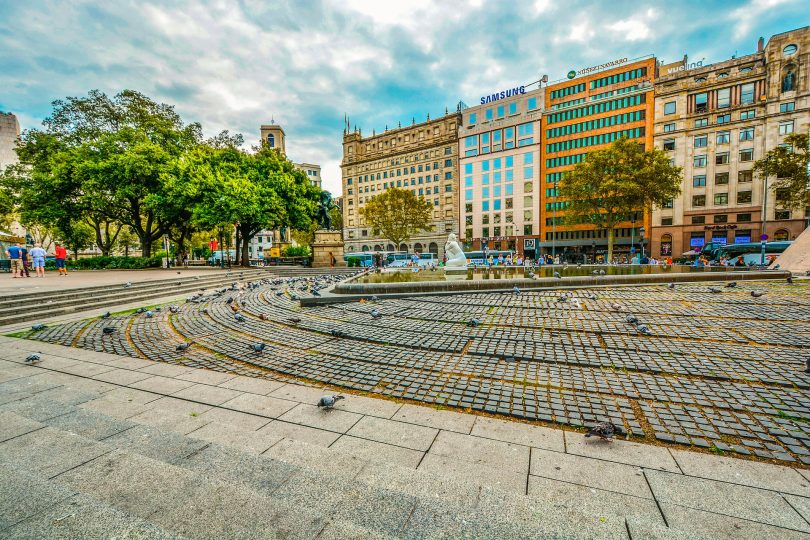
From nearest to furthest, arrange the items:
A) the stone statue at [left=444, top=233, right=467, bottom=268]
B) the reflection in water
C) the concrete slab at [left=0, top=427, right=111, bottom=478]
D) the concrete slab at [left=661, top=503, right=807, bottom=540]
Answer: the concrete slab at [left=661, top=503, right=807, bottom=540], the concrete slab at [left=0, top=427, right=111, bottom=478], the reflection in water, the stone statue at [left=444, top=233, right=467, bottom=268]

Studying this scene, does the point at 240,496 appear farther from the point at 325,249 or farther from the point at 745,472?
the point at 325,249

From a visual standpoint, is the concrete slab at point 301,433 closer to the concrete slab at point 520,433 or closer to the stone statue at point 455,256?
the concrete slab at point 520,433

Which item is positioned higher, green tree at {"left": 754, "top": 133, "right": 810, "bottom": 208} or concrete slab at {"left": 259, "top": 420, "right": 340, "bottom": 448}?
green tree at {"left": 754, "top": 133, "right": 810, "bottom": 208}

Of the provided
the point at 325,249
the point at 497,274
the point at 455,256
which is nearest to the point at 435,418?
the point at 497,274

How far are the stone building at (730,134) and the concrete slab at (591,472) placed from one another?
5387 centimetres

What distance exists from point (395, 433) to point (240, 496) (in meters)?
1.48

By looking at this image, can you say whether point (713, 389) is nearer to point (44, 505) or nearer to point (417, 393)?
point (417, 393)

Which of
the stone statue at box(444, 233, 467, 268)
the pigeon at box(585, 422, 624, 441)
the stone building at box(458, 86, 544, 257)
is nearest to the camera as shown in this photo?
the pigeon at box(585, 422, 624, 441)

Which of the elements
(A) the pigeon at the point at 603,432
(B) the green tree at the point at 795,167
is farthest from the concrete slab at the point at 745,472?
(B) the green tree at the point at 795,167

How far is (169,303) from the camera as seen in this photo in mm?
12641

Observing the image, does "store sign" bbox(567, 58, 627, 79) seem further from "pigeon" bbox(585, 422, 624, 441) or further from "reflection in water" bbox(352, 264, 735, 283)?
"pigeon" bbox(585, 422, 624, 441)

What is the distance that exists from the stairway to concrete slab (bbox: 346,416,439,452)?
0.37 m

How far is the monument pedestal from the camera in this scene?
32.1 m

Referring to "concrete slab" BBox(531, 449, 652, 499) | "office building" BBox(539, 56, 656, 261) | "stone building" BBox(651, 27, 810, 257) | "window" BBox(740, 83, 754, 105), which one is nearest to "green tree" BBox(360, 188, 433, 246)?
"office building" BBox(539, 56, 656, 261)
